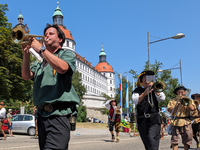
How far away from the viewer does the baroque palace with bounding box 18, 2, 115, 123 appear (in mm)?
94938

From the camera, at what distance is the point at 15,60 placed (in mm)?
26781

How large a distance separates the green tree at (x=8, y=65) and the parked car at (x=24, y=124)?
591 cm

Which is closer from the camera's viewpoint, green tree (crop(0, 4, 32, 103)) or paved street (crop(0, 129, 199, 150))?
paved street (crop(0, 129, 199, 150))

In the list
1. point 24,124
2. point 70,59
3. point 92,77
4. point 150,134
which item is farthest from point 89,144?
point 92,77

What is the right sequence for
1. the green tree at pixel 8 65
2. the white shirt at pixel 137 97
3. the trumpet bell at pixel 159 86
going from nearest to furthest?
the trumpet bell at pixel 159 86 → the white shirt at pixel 137 97 → the green tree at pixel 8 65

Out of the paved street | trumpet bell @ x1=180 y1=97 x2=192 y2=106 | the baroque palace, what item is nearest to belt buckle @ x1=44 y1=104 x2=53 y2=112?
trumpet bell @ x1=180 y1=97 x2=192 y2=106

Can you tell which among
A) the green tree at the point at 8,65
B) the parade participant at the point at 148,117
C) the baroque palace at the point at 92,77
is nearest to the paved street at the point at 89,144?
the parade participant at the point at 148,117

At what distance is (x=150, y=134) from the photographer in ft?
16.7

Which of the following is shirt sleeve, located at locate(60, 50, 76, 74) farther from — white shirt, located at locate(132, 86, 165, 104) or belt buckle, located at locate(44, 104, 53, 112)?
white shirt, located at locate(132, 86, 165, 104)

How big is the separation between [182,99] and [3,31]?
22.1 meters

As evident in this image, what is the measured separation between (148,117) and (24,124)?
15372 mm

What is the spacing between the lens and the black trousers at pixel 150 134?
16.5 feet

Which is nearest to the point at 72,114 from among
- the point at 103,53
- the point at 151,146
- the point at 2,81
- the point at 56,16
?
the point at 151,146

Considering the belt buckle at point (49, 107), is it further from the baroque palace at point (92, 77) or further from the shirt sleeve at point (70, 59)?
the baroque palace at point (92, 77)
